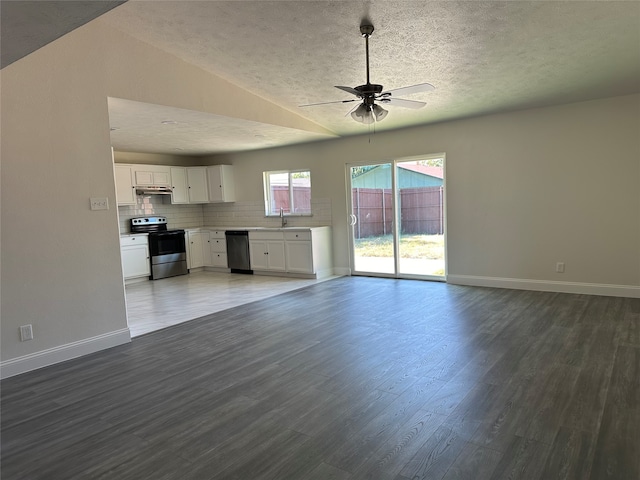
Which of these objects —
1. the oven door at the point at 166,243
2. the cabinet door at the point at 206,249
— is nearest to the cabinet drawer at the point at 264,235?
the cabinet door at the point at 206,249

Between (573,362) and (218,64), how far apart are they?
431cm

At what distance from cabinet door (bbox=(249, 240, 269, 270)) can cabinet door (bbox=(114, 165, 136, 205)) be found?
7.63 feet

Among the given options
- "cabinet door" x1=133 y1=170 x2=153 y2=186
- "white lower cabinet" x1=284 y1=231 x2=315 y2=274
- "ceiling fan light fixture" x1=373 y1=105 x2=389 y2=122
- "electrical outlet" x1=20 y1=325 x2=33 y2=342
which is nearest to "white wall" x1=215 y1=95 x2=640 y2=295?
"white lower cabinet" x1=284 y1=231 x2=315 y2=274

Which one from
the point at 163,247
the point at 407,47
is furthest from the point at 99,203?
the point at 163,247

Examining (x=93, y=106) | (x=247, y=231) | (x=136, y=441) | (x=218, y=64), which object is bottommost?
(x=136, y=441)

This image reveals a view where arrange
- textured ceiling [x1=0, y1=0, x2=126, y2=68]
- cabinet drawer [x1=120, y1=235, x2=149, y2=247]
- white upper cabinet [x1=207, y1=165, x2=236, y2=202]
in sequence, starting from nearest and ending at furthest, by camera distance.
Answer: textured ceiling [x1=0, y1=0, x2=126, y2=68] < cabinet drawer [x1=120, y1=235, x2=149, y2=247] < white upper cabinet [x1=207, y1=165, x2=236, y2=202]

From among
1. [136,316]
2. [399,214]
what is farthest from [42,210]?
[399,214]

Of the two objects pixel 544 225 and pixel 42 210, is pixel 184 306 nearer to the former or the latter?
pixel 42 210

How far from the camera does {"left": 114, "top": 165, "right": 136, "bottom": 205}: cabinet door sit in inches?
283

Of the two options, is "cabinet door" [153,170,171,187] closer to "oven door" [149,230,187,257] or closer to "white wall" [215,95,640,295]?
"oven door" [149,230,187,257]

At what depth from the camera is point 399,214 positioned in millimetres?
6609

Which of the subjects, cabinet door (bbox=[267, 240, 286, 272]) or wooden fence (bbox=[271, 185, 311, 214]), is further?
wooden fence (bbox=[271, 185, 311, 214])

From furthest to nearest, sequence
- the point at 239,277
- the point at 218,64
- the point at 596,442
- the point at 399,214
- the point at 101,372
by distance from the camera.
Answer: the point at 239,277 < the point at 399,214 < the point at 218,64 < the point at 101,372 < the point at 596,442

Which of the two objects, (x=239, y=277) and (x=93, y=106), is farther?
(x=239, y=277)
